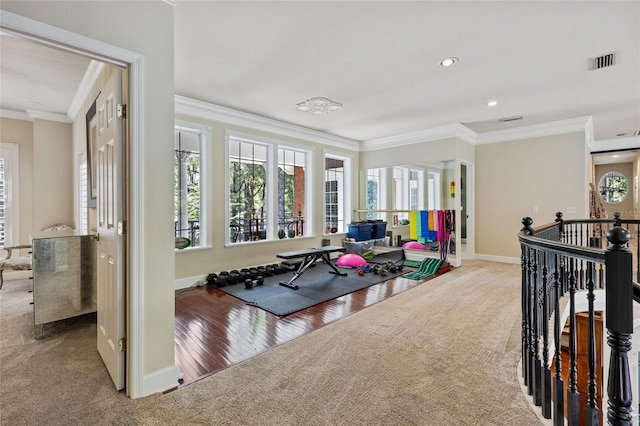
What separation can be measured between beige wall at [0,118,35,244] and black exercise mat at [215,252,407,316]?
3.41 meters

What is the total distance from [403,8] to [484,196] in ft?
16.7

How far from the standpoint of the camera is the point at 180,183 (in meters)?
4.71

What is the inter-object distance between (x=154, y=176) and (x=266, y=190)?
12.0ft

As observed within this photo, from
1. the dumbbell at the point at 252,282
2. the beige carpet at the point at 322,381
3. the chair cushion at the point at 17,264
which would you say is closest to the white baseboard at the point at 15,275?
the chair cushion at the point at 17,264

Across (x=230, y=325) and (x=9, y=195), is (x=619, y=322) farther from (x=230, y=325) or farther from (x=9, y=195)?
(x=9, y=195)

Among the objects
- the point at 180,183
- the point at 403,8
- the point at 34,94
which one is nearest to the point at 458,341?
the point at 403,8

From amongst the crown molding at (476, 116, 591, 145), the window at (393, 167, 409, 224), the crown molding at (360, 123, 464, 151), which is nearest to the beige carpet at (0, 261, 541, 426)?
the window at (393, 167, 409, 224)

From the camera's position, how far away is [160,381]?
6.50 feet

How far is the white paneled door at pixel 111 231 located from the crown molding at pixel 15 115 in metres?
3.81

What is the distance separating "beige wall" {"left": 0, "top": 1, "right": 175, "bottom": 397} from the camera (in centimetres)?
188

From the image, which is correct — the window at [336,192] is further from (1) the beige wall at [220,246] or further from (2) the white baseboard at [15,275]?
(2) the white baseboard at [15,275]

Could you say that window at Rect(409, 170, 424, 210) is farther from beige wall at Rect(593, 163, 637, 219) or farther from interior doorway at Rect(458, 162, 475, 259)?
beige wall at Rect(593, 163, 637, 219)

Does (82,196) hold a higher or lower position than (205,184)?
lower

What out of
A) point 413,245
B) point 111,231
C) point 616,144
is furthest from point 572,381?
point 616,144
